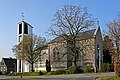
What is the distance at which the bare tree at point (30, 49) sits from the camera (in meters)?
76.9

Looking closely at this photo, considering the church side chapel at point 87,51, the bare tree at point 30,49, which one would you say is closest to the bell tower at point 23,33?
the bare tree at point 30,49

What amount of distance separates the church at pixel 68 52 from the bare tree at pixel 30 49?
304 cm

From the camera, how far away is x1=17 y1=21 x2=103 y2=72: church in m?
65.7

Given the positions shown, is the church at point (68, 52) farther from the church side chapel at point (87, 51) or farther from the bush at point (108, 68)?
the bush at point (108, 68)

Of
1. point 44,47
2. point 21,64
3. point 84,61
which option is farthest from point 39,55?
point 84,61

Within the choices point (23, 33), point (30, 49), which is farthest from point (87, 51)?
point (23, 33)

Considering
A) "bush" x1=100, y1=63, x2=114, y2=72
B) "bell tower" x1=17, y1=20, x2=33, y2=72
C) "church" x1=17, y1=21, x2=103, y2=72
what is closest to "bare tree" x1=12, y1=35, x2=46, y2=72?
"church" x1=17, y1=21, x2=103, y2=72

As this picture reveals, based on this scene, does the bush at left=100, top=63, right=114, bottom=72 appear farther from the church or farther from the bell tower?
the bell tower

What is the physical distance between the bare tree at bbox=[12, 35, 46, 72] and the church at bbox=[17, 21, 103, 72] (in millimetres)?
3042

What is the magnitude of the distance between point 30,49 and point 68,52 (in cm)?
1224

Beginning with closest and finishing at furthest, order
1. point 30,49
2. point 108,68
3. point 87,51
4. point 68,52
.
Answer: point 108,68 < point 87,51 < point 68,52 < point 30,49

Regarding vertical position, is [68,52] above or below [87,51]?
above

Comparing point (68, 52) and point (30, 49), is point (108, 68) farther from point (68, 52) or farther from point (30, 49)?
point (30, 49)

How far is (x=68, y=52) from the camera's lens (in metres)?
71.8
